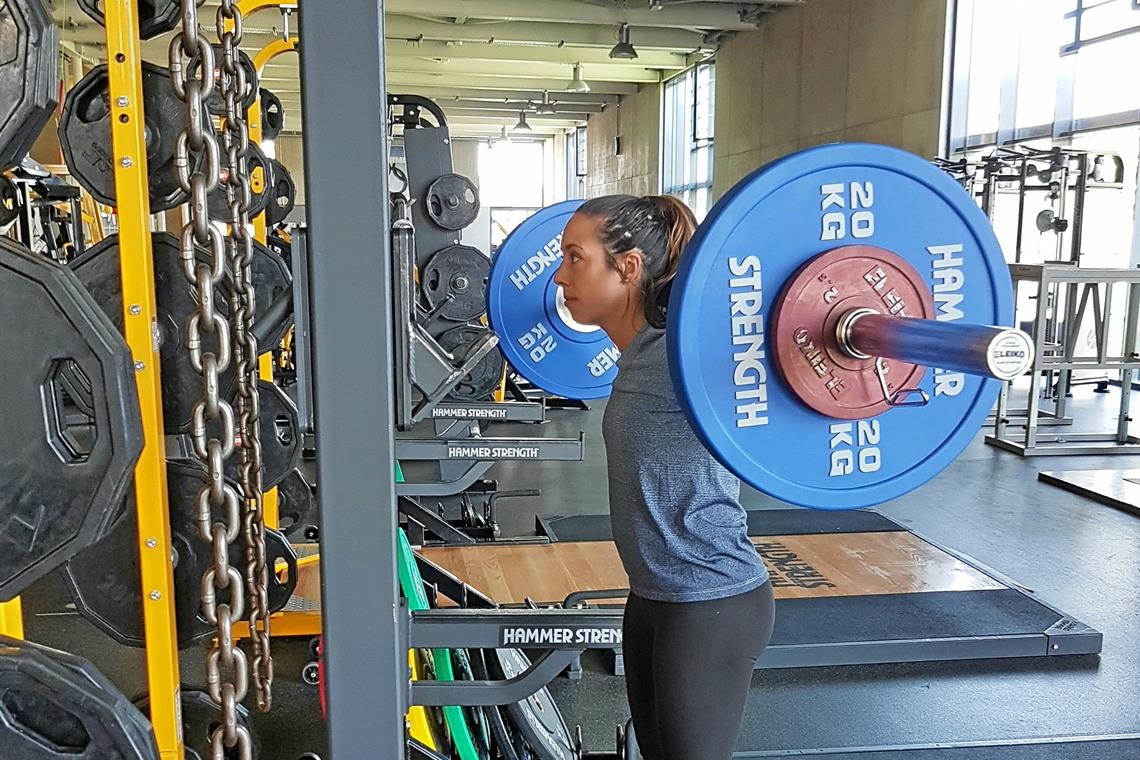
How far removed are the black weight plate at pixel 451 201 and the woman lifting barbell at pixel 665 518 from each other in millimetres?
2728

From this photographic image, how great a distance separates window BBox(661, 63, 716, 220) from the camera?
36.7 feet

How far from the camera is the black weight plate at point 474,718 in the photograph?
1.83 meters

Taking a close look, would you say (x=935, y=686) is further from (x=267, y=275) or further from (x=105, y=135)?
(x=105, y=135)

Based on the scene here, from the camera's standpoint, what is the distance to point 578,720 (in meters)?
2.22

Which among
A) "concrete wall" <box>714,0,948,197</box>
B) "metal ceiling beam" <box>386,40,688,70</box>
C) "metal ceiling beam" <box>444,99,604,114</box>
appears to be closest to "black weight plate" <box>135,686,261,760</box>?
"concrete wall" <box>714,0,948,197</box>

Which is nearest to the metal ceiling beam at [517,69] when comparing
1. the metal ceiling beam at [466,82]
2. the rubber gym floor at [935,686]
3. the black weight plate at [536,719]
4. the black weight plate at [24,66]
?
the metal ceiling beam at [466,82]

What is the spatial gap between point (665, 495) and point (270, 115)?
2.26m

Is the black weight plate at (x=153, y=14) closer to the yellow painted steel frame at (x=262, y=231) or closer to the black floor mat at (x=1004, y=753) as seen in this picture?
the yellow painted steel frame at (x=262, y=231)

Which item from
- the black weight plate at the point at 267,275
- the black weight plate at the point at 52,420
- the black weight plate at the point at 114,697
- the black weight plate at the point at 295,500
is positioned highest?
the black weight plate at the point at 267,275

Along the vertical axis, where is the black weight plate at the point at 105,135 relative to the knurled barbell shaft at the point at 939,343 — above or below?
above

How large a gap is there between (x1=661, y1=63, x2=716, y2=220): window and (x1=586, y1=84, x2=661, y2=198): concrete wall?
0.19 metres

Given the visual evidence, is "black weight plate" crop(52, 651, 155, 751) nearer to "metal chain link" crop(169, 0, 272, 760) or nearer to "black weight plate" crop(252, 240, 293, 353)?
"metal chain link" crop(169, 0, 272, 760)

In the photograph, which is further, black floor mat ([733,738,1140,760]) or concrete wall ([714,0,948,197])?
concrete wall ([714,0,948,197])

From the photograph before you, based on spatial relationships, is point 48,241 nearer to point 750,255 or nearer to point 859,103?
point 750,255
